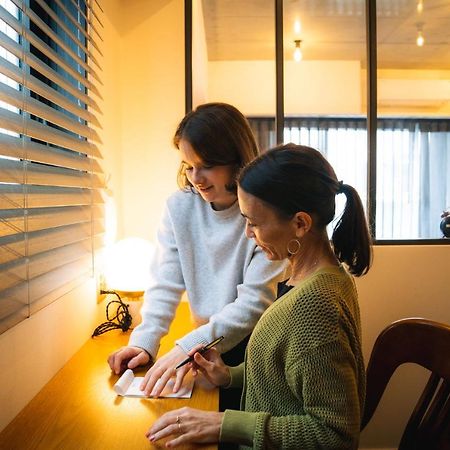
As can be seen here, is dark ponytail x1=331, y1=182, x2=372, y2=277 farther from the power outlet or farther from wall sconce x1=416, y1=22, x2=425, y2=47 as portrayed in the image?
wall sconce x1=416, y1=22, x2=425, y2=47

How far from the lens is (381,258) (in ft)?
8.05

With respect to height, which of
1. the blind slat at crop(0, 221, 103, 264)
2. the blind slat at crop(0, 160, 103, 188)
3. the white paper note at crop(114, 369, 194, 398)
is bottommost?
the white paper note at crop(114, 369, 194, 398)

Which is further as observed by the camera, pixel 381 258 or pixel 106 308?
pixel 381 258

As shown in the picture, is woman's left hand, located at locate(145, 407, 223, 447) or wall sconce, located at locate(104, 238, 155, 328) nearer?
woman's left hand, located at locate(145, 407, 223, 447)

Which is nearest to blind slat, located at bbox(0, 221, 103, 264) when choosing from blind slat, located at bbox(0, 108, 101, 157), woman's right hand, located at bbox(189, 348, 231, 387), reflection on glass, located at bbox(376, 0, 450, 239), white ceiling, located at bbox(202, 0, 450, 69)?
blind slat, located at bbox(0, 108, 101, 157)

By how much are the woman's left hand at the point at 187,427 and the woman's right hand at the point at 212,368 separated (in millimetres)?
195

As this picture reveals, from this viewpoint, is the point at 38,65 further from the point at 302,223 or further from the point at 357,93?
the point at 357,93

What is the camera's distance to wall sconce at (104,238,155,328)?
173 cm

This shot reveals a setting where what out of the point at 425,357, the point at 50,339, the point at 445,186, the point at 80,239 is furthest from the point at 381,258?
the point at 445,186

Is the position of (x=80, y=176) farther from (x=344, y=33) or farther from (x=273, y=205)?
(x=344, y=33)

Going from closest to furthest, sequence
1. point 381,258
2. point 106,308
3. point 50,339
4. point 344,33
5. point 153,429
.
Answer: point 153,429 < point 50,339 < point 106,308 < point 381,258 < point 344,33

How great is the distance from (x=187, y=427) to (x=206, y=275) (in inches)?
20.2

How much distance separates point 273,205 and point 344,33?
4.00 metres

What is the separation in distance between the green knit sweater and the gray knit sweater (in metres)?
0.27
